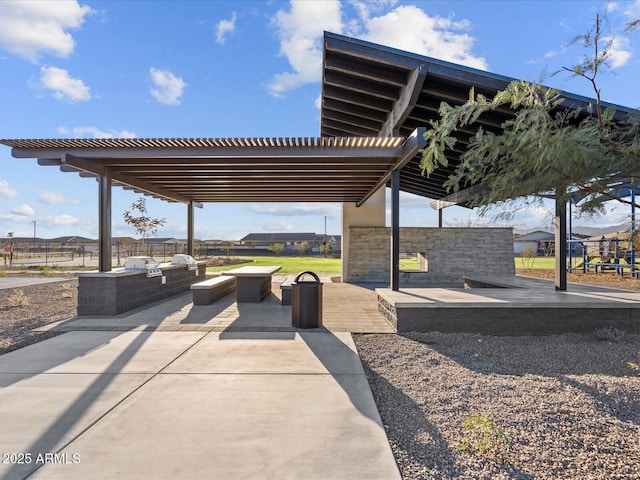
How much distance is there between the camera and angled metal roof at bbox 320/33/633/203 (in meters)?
6.89

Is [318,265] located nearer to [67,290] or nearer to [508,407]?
[67,290]

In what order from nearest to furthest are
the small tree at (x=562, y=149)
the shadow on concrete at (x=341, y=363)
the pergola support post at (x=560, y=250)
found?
the shadow on concrete at (x=341, y=363)
the small tree at (x=562, y=149)
the pergola support post at (x=560, y=250)

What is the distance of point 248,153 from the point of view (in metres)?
7.00

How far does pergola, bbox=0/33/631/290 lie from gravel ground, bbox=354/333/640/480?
2227mm

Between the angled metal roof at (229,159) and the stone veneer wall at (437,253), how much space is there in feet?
13.1

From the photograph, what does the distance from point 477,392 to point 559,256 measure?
556 cm

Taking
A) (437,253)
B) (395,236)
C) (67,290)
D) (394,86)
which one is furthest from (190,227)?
(437,253)

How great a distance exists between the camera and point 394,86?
8664mm

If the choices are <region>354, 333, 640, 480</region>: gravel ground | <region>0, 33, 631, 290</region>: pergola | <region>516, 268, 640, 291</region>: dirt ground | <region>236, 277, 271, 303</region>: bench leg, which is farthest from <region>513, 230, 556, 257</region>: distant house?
<region>354, 333, 640, 480</region>: gravel ground

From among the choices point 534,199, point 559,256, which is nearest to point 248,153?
point 534,199

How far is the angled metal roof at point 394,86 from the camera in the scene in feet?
22.6

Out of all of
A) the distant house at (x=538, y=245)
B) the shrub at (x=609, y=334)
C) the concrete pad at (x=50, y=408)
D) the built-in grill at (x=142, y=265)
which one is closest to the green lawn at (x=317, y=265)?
the distant house at (x=538, y=245)

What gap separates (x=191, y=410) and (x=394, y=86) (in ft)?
27.2

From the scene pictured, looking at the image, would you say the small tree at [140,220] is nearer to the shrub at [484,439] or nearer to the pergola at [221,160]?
the pergola at [221,160]
